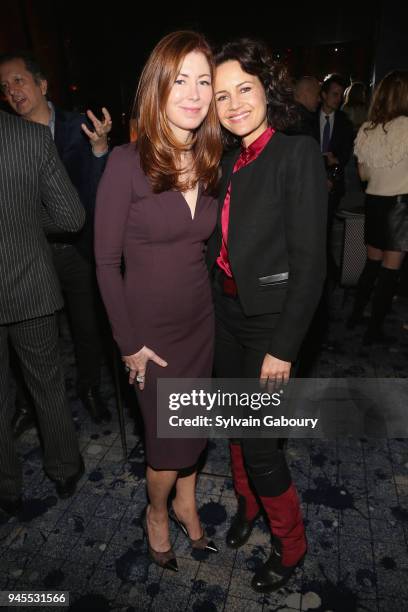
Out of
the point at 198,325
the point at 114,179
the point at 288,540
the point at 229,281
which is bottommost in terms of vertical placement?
the point at 288,540

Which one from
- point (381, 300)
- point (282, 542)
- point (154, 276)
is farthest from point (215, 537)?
point (381, 300)

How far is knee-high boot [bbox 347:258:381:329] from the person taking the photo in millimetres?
4267

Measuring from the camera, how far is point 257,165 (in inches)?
64.1

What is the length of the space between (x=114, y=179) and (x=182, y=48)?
1.70 ft

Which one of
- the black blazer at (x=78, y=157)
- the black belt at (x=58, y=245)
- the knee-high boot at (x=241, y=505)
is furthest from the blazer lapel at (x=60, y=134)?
the knee-high boot at (x=241, y=505)

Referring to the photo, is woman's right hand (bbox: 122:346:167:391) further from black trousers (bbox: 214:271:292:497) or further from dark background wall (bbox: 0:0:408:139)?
dark background wall (bbox: 0:0:408:139)

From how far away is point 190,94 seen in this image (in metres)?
1.58

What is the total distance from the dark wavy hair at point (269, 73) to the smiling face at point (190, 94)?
0.37 feet

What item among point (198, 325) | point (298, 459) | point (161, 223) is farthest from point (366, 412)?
point (161, 223)

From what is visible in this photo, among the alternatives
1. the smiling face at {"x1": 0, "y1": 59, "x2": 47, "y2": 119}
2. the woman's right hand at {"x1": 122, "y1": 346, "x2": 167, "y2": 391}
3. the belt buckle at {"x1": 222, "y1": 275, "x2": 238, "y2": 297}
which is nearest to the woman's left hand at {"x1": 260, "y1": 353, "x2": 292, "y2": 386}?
the belt buckle at {"x1": 222, "y1": 275, "x2": 238, "y2": 297}

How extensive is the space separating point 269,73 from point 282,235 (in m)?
0.61

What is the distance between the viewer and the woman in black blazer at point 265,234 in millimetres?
1532

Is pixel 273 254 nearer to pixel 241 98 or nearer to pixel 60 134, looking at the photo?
pixel 241 98

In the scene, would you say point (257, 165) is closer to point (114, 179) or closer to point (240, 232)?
point (240, 232)
